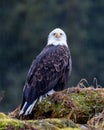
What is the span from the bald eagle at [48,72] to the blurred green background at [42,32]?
23.6 meters

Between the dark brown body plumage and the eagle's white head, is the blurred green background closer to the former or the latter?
the eagle's white head

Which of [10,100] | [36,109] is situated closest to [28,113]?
[36,109]

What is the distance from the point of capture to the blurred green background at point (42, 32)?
40.7m

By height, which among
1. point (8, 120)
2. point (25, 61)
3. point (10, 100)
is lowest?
point (8, 120)

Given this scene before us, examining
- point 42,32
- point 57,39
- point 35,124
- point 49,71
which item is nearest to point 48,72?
point 49,71

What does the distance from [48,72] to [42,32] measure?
103 ft

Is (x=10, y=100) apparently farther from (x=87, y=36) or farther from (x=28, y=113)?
(x=28, y=113)

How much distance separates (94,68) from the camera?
37594 mm

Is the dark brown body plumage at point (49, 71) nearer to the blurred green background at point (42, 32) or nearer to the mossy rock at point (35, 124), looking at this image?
the mossy rock at point (35, 124)

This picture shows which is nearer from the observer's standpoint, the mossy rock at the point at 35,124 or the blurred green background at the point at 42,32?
the mossy rock at the point at 35,124

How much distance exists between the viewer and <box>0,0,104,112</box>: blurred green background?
40.7 metres

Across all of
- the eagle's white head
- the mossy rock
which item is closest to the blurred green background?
the eagle's white head

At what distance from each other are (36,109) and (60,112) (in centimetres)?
66

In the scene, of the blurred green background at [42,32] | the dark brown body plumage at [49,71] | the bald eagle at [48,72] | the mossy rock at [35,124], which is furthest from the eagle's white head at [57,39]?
the blurred green background at [42,32]
